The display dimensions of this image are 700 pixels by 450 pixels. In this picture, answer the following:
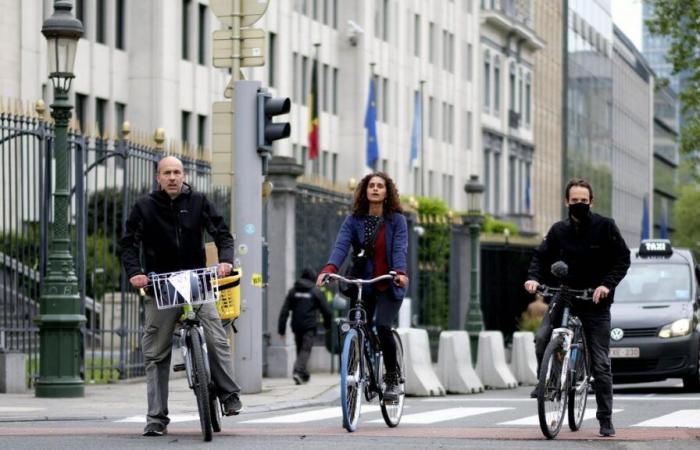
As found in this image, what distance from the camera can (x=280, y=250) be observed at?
28.3 meters

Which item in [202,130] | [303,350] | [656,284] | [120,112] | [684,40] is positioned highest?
[684,40]

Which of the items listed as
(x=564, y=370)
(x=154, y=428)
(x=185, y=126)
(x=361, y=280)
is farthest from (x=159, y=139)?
(x=185, y=126)

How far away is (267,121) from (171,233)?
6.59 metres

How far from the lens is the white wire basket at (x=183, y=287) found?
13102 millimetres

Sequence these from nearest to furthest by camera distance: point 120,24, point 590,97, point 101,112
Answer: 1. point 101,112
2. point 120,24
3. point 590,97

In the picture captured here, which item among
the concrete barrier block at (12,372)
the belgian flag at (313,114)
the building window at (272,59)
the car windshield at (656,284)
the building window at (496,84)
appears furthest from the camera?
the building window at (496,84)

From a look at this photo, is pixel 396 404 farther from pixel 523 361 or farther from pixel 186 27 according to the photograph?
pixel 186 27

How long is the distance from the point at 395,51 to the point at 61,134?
177 feet

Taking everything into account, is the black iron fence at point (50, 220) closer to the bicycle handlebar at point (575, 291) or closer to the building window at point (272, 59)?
the bicycle handlebar at point (575, 291)

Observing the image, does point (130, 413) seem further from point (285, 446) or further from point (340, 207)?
point (340, 207)

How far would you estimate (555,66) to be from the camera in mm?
107812

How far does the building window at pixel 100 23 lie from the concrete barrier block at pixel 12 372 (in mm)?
29090

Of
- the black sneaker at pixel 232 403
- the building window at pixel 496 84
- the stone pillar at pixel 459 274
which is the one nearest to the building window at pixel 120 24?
the stone pillar at pixel 459 274

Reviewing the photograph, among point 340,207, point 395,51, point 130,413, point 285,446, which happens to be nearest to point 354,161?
point 395,51
